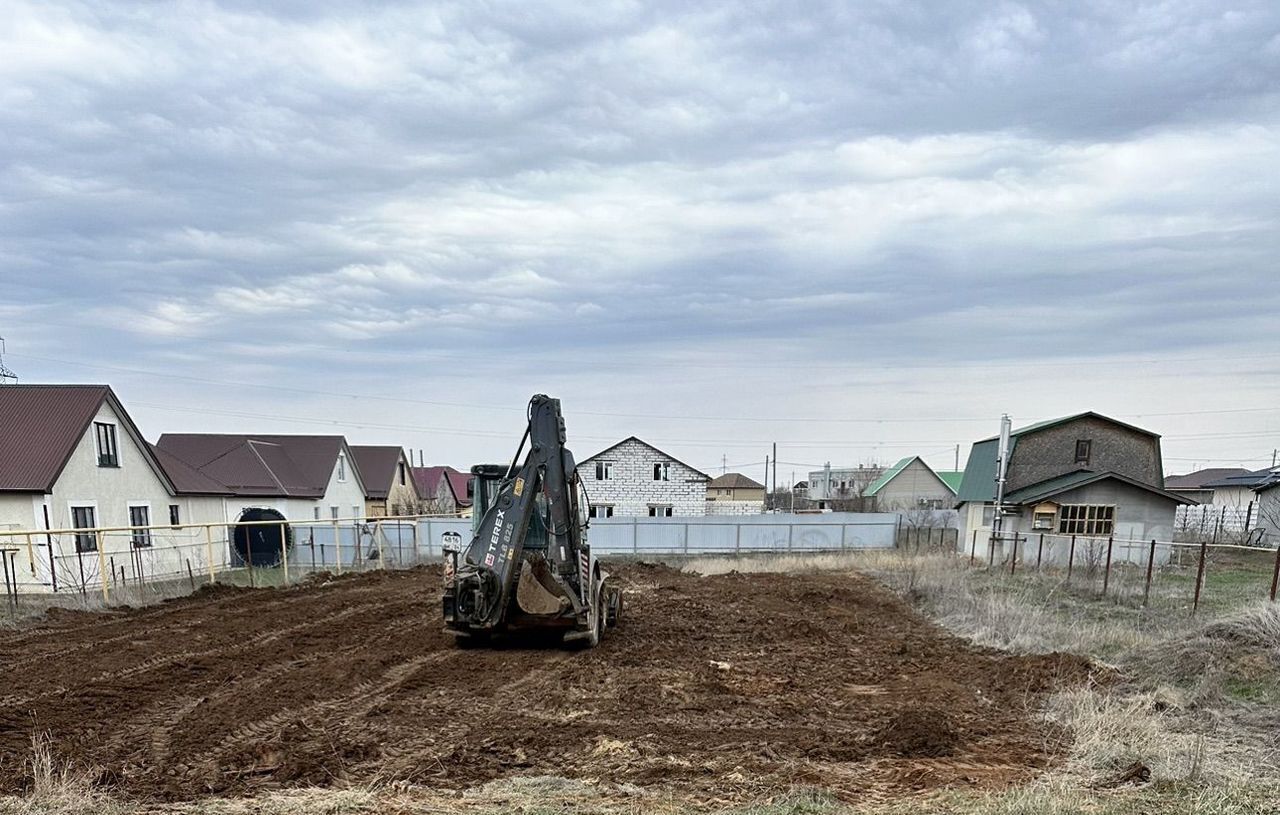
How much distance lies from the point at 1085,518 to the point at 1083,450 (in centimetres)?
273

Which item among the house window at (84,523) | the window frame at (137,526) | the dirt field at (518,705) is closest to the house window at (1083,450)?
the dirt field at (518,705)

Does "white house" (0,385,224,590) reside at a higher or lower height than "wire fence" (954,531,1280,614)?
higher

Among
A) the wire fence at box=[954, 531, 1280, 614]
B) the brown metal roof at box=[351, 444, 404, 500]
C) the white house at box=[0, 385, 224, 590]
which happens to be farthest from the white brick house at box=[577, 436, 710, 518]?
the white house at box=[0, 385, 224, 590]

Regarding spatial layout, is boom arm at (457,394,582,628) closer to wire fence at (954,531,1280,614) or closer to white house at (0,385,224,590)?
wire fence at (954,531,1280,614)

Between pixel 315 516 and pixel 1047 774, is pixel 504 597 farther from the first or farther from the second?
pixel 315 516

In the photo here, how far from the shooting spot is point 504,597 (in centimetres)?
1061

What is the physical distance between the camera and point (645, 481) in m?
45.8

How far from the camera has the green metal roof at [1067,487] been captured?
26578 mm

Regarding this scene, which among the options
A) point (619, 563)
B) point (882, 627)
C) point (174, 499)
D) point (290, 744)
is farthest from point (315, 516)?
point (290, 744)

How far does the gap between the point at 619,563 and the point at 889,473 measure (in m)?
46.2

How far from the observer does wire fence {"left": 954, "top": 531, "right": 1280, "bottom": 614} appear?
1669cm

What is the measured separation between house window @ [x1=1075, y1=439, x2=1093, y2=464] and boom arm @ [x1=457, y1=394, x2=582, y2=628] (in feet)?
78.7

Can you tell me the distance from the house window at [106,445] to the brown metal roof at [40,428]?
82 centimetres

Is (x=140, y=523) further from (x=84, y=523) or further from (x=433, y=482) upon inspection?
(x=433, y=482)
